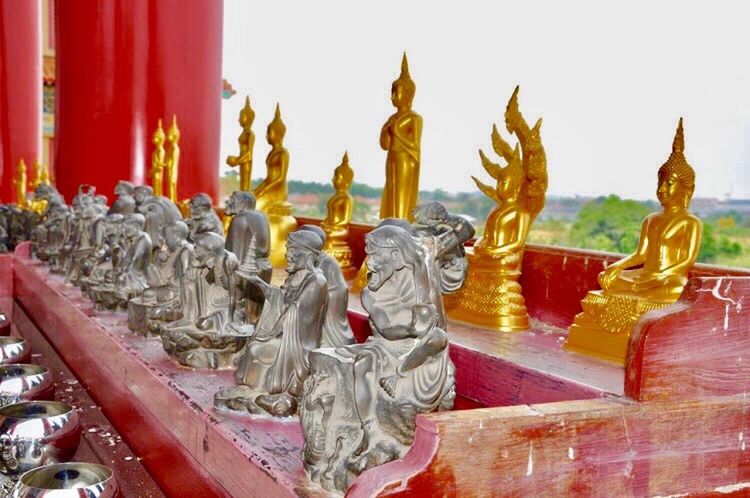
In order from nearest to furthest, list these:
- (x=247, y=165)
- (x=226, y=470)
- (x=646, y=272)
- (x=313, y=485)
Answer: (x=313, y=485) → (x=226, y=470) → (x=646, y=272) → (x=247, y=165)

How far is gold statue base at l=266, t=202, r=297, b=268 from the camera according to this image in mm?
3977

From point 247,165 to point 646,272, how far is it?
2.92 m

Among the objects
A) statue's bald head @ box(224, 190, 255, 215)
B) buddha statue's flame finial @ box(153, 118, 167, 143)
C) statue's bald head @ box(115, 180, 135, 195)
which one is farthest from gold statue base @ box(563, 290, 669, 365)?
buddha statue's flame finial @ box(153, 118, 167, 143)

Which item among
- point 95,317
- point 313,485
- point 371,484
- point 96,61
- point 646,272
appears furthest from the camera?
point 96,61

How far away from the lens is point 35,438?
199 centimetres

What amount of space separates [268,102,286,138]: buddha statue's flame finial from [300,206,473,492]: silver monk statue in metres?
2.86

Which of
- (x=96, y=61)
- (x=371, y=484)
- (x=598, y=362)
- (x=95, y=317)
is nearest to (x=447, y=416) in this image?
(x=371, y=484)

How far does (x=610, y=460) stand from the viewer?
143 cm

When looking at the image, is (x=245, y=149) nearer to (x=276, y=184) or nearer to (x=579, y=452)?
(x=276, y=184)

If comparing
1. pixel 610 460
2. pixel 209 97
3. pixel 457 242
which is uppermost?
pixel 209 97

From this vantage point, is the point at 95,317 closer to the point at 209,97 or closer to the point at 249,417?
the point at 249,417

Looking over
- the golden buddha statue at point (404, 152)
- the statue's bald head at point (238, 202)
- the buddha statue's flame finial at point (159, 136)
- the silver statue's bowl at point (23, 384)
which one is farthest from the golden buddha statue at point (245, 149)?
the silver statue's bowl at point (23, 384)

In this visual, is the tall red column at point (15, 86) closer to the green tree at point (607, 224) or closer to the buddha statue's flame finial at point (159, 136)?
the buddha statue's flame finial at point (159, 136)

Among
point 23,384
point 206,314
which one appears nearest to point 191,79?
point 23,384
